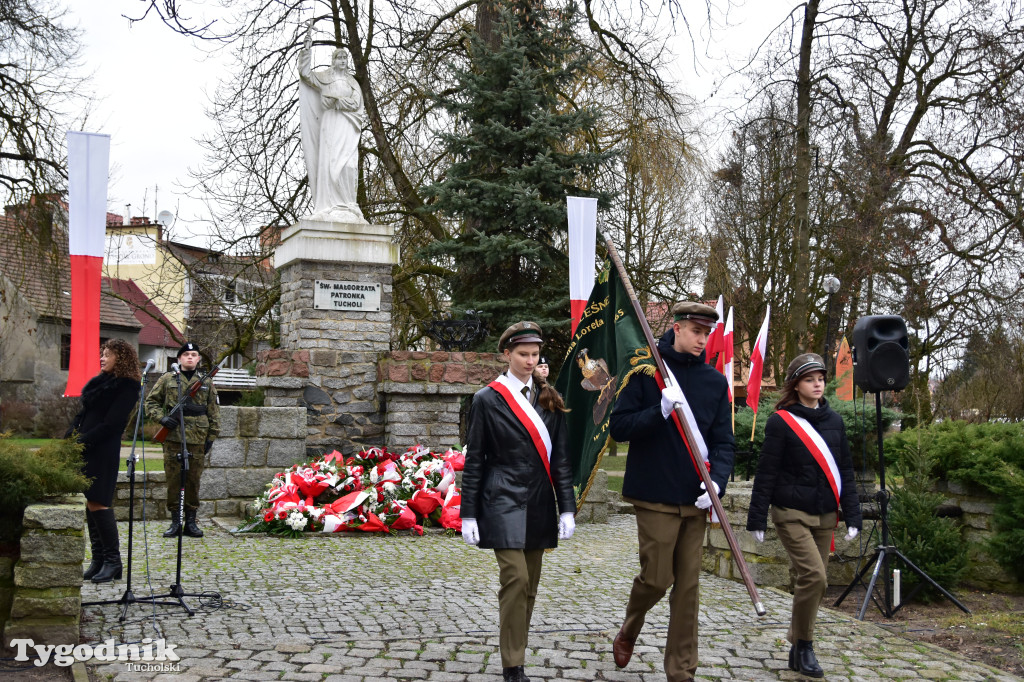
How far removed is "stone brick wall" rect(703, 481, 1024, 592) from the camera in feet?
26.4

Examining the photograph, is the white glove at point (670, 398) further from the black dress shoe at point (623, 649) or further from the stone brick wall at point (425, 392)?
the stone brick wall at point (425, 392)

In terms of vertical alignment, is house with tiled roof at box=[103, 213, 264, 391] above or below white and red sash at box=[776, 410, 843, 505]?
above

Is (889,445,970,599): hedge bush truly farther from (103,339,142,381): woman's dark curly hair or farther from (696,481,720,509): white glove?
(103,339,142,381): woman's dark curly hair

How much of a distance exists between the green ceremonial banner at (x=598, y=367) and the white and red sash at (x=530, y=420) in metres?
0.33

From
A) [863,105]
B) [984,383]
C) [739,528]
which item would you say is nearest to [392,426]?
[739,528]

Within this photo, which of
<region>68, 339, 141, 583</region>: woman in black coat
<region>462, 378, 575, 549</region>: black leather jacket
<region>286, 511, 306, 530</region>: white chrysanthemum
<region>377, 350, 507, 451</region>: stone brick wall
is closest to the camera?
<region>462, 378, 575, 549</region>: black leather jacket

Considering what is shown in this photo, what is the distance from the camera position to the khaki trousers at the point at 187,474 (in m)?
9.74

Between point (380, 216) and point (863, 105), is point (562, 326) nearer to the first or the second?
point (380, 216)

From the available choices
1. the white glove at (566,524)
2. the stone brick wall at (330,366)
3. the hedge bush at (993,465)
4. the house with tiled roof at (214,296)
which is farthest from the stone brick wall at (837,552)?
the house with tiled roof at (214,296)

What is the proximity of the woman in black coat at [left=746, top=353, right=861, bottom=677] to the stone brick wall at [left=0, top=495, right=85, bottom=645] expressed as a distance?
152 inches

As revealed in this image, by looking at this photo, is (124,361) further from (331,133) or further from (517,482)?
(331,133)

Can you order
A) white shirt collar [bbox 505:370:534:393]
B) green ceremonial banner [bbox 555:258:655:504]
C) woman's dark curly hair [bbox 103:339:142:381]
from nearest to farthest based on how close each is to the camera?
white shirt collar [bbox 505:370:534:393] → green ceremonial banner [bbox 555:258:655:504] → woman's dark curly hair [bbox 103:339:142:381]

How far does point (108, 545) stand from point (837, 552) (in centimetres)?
600

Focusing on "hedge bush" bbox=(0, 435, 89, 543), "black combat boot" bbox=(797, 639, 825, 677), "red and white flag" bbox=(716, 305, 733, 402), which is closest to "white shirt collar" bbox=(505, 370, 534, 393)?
"black combat boot" bbox=(797, 639, 825, 677)
